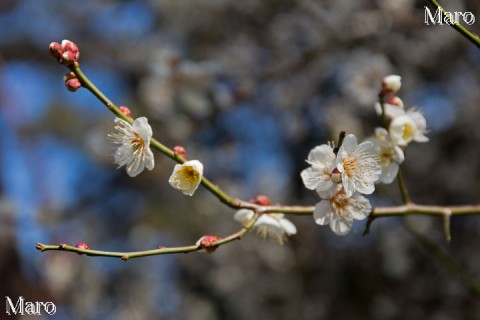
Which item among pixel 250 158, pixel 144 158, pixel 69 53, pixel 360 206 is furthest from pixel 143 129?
pixel 250 158

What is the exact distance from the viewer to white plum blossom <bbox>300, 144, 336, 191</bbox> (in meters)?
1.13

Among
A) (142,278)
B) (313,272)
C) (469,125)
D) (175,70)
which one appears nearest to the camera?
(175,70)

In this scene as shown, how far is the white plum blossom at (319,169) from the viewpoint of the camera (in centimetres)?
113

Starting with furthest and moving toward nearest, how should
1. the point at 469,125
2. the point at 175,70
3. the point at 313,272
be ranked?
the point at 313,272 < the point at 469,125 < the point at 175,70

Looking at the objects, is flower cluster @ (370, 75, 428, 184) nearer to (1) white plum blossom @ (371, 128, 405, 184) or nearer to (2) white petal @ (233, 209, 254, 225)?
(1) white plum blossom @ (371, 128, 405, 184)

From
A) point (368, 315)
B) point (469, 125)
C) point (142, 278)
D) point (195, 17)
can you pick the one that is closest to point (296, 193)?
point (368, 315)

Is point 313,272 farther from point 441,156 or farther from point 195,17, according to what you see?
point 195,17

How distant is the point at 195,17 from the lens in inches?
164

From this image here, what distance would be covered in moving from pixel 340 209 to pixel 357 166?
0.30ft

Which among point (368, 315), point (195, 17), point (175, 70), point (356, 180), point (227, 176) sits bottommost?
point (356, 180)

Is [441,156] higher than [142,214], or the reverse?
[142,214]

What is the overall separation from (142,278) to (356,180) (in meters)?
4.05

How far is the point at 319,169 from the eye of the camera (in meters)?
1.14

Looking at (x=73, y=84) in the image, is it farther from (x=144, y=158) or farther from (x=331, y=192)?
(x=331, y=192)
